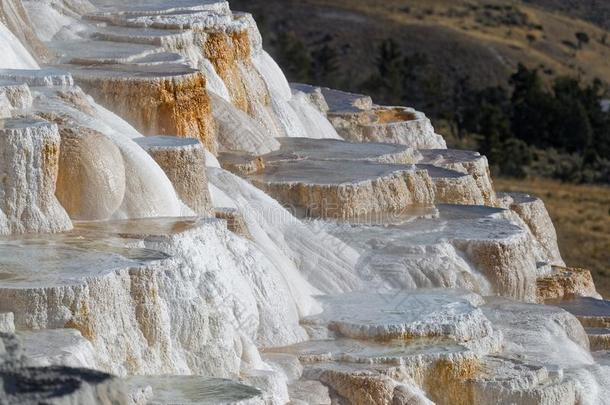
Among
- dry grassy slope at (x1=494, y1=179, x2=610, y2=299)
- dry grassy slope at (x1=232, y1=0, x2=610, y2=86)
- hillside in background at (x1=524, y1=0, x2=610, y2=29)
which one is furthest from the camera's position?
hillside in background at (x1=524, y1=0, x2=610, y2=29)

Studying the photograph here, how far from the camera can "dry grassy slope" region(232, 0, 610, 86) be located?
60188 mm

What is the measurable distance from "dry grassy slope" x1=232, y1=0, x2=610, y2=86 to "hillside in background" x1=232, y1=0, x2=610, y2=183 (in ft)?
0.12

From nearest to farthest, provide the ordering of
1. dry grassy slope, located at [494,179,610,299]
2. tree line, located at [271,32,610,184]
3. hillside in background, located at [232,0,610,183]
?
1. dry grassy slope, located at [494,179,610,299]
2. tree line, located at [271,32,610,184]
3. hillside in background, located at [232,0,610,183]

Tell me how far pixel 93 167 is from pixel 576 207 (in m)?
25.0

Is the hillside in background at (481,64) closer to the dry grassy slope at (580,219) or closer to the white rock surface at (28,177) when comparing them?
the dry grassy slope at (580,219)

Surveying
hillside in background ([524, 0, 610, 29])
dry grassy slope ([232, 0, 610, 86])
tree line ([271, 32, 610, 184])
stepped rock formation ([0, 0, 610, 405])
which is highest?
hillside in background ([524, 0, 610, 29])

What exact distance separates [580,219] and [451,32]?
27914 millimetres

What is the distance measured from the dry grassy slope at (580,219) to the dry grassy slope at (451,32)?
61.6 feet

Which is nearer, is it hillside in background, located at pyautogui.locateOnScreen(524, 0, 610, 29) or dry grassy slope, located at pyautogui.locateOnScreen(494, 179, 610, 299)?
dry grassy slope, located at pyautogui.locateOnScreen(494, 179, 610, 299)

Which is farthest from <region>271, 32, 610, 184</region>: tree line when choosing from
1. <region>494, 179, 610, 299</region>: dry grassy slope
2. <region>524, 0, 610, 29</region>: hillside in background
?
<region>524, 0, 610, 29</region>: hillside in background

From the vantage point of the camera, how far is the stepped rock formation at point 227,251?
33.8 feet

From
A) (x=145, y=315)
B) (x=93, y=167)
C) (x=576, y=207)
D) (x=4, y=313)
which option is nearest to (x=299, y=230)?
(x=93, y=167)

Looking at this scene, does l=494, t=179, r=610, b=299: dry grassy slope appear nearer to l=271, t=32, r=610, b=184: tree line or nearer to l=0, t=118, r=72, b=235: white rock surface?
l=271, t=32, r=610, b=184: tree line

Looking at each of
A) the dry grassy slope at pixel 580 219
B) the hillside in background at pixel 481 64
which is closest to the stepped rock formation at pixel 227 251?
the dry grassy slope at pixel 580 219
